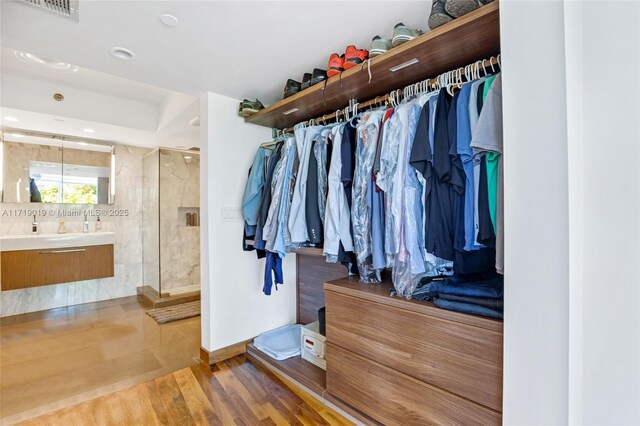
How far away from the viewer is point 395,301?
131 centimetres

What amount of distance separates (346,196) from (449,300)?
714 millimetres

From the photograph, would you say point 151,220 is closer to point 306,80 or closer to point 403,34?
point 306,80

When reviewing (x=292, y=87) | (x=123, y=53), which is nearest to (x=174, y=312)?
(x=123, y=53)

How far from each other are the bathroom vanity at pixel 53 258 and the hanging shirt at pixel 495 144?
4066mm

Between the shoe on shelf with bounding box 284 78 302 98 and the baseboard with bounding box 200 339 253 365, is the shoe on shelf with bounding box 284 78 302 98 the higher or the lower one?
the higher one

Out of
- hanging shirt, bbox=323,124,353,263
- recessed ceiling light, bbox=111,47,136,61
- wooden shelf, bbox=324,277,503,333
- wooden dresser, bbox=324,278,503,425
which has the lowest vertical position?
wooden dresser, bbox=324,278,503,425

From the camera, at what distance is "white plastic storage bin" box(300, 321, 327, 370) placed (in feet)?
6.34

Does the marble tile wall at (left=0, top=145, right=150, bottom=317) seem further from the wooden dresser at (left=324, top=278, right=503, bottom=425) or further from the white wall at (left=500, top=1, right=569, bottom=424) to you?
the white wall at (left=500, top=1, right=569, bottom=424)

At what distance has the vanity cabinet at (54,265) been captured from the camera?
2916 mm

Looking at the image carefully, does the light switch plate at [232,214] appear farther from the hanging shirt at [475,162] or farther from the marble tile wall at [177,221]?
the marble tile wall at [177,221]

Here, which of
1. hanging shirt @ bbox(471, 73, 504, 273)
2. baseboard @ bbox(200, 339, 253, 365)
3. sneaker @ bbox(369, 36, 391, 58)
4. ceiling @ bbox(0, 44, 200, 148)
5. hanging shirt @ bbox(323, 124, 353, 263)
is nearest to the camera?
hanging shirt @ bbox(471, 73, 504, 273)

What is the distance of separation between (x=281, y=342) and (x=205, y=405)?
0.70 meters

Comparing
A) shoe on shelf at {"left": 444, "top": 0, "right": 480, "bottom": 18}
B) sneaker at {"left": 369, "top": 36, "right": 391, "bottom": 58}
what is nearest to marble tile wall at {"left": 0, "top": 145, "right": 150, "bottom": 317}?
sneaker at {"left": 369, "top": 36, "right": 391, "bottom": 58}

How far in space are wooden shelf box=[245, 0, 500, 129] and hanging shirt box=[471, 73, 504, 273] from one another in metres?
0.26
